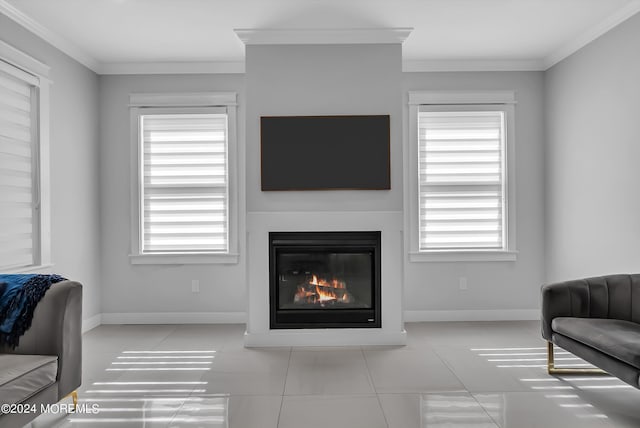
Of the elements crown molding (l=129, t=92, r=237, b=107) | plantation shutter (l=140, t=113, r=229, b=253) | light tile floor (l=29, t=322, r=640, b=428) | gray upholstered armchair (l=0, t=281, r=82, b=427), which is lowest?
light tile floor (l=29, t=322, r=640, b=428)

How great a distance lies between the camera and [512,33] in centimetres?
466

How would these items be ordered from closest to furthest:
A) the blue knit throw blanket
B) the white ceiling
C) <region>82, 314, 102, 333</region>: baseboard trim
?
the blue knit throw blanket → the white ceiling → <region>82, 314, 102, 333</region>: baseboard trim

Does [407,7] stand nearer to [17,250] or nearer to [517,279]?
[517,279]

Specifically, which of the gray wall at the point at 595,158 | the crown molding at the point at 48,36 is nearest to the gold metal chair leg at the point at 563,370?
the gray wall at the point at 595,158

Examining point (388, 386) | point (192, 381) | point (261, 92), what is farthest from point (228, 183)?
point (388, 386)

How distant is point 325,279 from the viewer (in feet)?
15.3

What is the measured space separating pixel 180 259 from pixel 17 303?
2591mm

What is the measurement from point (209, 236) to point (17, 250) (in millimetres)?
1872

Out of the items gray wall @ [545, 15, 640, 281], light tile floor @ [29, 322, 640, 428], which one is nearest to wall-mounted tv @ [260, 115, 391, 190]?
light tile floor @ [29, 322, 640, 428]

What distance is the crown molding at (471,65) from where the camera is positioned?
5.43 meters

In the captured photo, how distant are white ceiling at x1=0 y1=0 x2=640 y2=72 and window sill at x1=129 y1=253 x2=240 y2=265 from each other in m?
2.05

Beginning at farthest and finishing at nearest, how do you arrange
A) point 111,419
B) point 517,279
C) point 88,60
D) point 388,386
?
1. point 517,279
2. point 88,60
3. point 388,386
4. point 111,419

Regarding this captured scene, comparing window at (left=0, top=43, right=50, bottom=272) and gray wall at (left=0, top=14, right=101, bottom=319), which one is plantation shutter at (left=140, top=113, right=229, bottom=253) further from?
window at (left=0, top=43, right=50, bottom=272)

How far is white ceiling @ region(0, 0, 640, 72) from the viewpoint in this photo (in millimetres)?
3980
